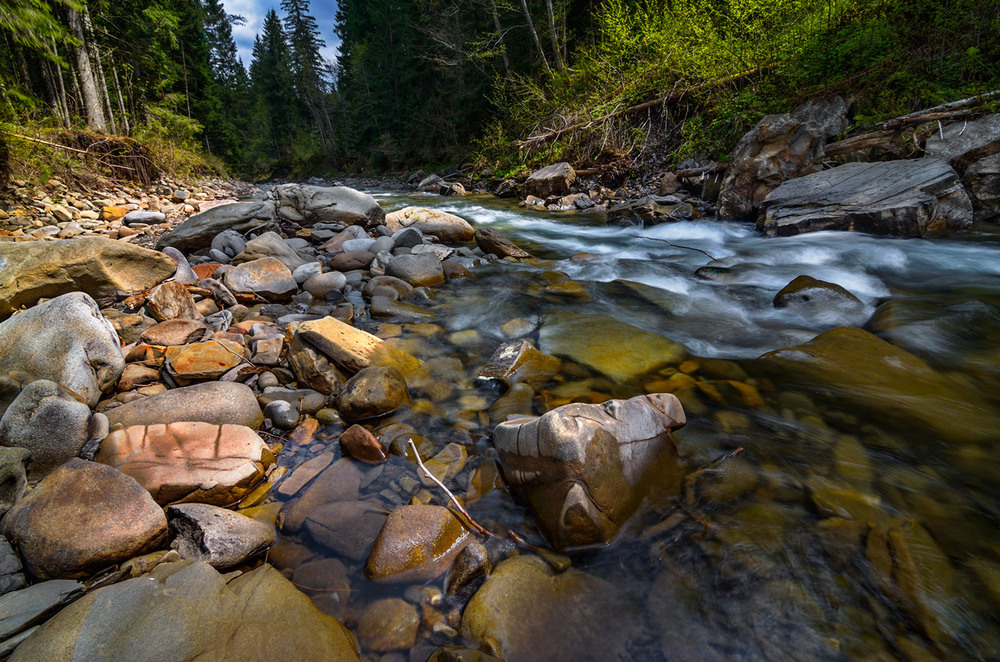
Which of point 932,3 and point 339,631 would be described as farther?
point 932,3

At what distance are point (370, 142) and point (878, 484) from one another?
1660 inches

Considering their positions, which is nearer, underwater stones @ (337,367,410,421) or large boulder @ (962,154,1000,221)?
underwater stones @ (337,367,410,421)

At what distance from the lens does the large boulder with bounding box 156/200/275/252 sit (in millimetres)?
5816

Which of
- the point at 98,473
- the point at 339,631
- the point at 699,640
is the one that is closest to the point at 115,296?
the point at 98,473

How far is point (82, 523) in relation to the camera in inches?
67.0

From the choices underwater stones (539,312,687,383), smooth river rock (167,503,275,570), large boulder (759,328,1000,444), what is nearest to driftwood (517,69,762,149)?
large boulder (759,328,1000,444)

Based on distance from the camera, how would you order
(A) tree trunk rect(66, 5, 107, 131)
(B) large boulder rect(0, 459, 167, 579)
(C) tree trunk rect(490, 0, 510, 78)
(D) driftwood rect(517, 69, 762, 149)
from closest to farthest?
(B) large boulder rect(0, 459, 167, 579), (D) driftwood rect(517, 69, 762, 149), (A) tree trunk rect(66, 5, 107, 131), (C) tree trunk rect(490, 0, 510, 78)

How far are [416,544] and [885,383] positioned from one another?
326 centimetres

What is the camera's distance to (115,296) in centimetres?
370

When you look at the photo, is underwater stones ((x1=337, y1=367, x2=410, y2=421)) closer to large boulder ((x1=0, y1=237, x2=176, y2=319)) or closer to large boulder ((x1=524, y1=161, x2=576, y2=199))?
large boulder ((x1=0, y1=237, x2=176, y2=319))

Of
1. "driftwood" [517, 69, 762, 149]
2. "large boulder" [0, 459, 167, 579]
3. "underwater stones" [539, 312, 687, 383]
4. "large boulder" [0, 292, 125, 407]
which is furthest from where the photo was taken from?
"driftwood" [517, 69, 762, 149]

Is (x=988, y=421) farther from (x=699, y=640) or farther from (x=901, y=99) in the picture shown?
(x=901, y=99)

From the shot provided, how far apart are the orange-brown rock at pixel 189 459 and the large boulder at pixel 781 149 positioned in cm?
860

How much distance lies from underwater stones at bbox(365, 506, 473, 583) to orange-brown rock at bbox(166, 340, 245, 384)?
189 cm
